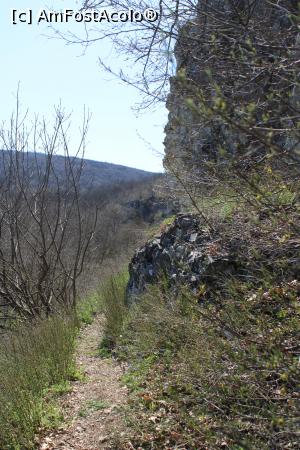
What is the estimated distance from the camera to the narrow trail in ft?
14.9

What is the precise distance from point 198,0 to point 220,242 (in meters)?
3.19

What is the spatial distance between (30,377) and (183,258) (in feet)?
9.55

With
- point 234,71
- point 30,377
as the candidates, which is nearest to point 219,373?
point 234,71

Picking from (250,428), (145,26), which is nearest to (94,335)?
(250,428)

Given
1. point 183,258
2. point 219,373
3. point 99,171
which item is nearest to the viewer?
point 219,373

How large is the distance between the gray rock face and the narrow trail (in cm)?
160

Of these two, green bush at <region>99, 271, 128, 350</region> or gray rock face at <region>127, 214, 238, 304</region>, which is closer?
gray rock face at <region>127, 214, 238, 304</region>

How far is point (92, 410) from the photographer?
205 inches

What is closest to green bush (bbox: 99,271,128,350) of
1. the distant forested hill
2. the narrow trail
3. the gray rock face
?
the gray rock face

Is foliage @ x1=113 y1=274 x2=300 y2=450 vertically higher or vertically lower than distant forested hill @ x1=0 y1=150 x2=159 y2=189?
lower

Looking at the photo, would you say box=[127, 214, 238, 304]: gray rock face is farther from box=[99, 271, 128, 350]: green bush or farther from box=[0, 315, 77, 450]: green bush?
box=[0, 315, 77, 450]: green bush

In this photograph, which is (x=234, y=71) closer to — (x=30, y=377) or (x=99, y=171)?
(x=30, y=377)

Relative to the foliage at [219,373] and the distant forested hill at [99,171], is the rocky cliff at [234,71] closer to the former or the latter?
the foliage at [219,373]

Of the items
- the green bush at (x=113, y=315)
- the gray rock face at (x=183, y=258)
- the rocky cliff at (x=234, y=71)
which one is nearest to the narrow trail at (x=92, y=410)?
the green bush at (x=113, y=315)
